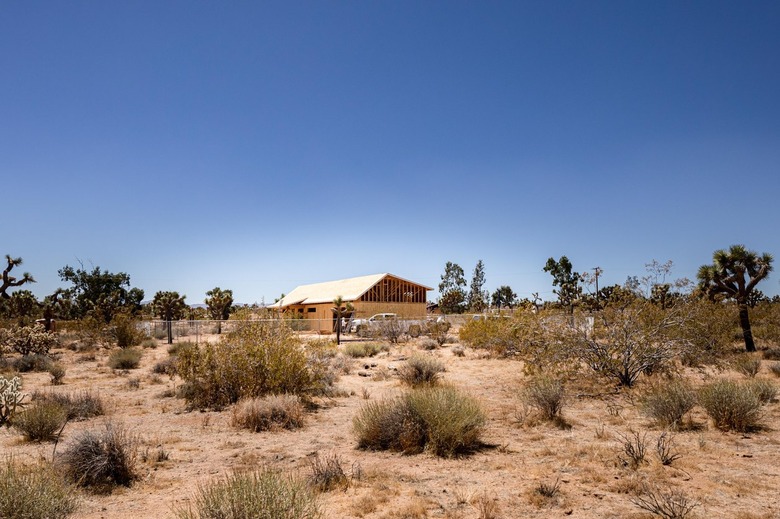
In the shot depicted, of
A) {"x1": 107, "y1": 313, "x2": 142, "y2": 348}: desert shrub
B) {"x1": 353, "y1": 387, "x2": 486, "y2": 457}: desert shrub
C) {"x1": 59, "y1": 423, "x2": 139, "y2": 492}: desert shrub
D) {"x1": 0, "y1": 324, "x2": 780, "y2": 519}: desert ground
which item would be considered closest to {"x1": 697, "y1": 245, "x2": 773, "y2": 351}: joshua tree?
{"x1": 0, "y1": 324, "x2": 780, "y2": 519}: desert ground

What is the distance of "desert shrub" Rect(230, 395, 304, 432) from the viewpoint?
411 inches

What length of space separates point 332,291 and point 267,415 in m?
49.6

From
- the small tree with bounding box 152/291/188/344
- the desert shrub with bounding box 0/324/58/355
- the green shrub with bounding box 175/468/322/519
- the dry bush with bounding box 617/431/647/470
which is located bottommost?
the dry bush with bounding box 617/431/647/470

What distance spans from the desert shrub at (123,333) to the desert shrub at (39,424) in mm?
23037

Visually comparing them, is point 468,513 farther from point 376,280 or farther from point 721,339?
point 376,280

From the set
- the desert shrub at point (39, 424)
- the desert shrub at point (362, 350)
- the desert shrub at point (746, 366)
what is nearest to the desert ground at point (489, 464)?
the desert shrub at point (39, 424)

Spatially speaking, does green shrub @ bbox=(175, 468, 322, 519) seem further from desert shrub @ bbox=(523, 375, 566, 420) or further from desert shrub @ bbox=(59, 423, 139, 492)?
desert shrub @ bbox=(523, 375, 566, 420)

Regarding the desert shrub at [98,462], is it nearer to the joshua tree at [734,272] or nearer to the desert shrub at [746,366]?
the desert shrub at [746,366]

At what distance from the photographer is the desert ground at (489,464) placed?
6.02 m

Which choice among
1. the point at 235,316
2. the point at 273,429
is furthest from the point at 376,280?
the point at 273,429

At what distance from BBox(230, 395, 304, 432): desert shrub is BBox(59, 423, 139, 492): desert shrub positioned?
320cm

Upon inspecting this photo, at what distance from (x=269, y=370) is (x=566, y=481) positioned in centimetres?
843

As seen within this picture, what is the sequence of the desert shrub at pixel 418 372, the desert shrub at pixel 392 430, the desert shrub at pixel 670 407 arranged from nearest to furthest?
the desert shrub at pixel 392 430 < the desert shrub at pixel 670 407 < the desert shrub at pixel 418 372

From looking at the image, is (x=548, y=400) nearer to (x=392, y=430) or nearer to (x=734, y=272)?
(x=392, y=430)
